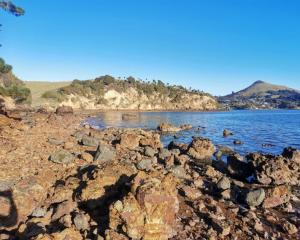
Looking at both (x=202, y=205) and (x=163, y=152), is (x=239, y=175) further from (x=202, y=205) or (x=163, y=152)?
(x=202, y=205)

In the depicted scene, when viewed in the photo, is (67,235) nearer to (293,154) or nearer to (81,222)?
(81,222)

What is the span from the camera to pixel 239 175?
24453 millimetres

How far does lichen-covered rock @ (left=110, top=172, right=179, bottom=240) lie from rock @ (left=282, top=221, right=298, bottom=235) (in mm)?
4834

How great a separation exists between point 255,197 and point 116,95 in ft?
526

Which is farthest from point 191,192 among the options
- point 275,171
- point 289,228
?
point 275,171

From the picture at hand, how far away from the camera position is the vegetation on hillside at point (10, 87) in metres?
76.7

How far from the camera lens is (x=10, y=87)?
82.6m

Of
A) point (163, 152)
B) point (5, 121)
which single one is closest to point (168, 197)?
point (163, 152)

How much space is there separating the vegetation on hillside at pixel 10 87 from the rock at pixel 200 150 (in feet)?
186

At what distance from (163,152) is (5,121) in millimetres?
16164

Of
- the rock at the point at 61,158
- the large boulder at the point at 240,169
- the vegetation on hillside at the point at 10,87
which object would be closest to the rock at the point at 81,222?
the rock at the point at 61,158

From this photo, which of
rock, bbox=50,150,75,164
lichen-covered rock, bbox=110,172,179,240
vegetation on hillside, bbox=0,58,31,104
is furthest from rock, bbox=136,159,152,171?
vegetation on hillside, bbox=0,58,31,104

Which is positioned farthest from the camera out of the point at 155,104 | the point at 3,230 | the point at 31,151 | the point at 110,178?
Result: the point at 155,104

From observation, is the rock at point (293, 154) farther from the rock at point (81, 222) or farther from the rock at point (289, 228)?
the rock at point (81, 222)
